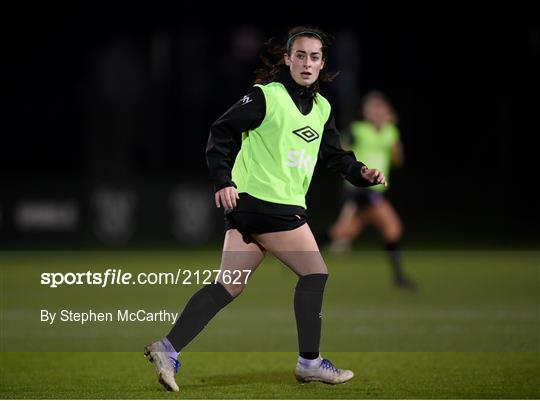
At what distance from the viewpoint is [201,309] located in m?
6.97

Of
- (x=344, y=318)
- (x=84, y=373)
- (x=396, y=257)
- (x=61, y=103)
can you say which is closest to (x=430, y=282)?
(x=396, y=257)

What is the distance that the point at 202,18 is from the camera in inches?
1273

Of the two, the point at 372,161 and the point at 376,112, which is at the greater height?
the point at 376,112

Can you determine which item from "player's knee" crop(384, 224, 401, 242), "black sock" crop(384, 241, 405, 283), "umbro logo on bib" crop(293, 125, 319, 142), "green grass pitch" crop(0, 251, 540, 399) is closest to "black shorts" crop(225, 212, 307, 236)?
"umbro logo on bib" crop(293, 125, 319, 142)

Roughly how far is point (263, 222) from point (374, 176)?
2.45 feet

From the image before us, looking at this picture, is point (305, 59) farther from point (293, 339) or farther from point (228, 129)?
point (293, 339)

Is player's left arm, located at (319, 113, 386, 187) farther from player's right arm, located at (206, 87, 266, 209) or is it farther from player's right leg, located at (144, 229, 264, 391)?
player's right leg, located at (144, 229, 264, 391)

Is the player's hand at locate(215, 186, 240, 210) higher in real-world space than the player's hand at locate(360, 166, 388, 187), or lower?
lower

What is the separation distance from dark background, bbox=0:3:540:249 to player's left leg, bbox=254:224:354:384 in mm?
8433

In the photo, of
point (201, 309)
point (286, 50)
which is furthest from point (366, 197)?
point (201, 309)

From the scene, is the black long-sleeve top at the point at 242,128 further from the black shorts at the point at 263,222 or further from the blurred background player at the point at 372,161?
the blurred background player at the point at 372,161

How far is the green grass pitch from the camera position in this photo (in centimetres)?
734

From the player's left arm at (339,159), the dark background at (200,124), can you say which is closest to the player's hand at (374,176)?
the player's left arm at (339,159)

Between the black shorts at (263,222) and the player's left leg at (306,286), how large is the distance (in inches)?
1.3
